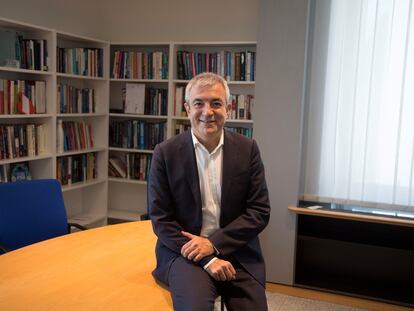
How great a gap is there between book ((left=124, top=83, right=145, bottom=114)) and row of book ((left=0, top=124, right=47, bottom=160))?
3.16ft

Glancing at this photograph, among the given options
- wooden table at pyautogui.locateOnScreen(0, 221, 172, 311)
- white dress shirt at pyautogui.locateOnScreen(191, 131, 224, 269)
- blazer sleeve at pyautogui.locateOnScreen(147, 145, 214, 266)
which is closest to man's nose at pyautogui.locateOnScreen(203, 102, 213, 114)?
white dress shirt at pyautogui.locateOnScreen(191, 131, 224, 269)

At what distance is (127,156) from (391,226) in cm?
258

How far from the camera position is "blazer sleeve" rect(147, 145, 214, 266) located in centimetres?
164

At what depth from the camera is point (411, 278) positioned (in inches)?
131

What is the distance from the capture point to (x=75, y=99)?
161 inches

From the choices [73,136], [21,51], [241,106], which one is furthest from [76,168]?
[241,106]

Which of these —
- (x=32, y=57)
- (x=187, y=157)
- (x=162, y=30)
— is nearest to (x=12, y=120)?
(x=32, y=57)

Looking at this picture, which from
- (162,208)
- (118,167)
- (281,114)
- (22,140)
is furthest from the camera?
(118,167)

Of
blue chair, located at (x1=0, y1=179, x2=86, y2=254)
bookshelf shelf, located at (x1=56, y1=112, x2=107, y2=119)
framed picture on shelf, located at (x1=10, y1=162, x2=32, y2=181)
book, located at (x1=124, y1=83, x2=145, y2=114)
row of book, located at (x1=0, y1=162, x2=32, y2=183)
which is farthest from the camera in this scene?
book, located at (x1=124, y1=83, x2=145, y2=114)

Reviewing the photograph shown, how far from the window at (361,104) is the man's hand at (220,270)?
2051 millimetres

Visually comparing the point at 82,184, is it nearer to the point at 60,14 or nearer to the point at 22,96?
the point at 22,96

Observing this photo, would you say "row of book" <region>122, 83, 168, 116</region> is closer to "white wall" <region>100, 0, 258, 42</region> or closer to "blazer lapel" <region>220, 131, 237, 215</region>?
"white wall" <region>100, 0, 258, 42</region>

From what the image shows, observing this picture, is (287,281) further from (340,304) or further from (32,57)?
(32,57)

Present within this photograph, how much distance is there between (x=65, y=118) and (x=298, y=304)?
2.66m
